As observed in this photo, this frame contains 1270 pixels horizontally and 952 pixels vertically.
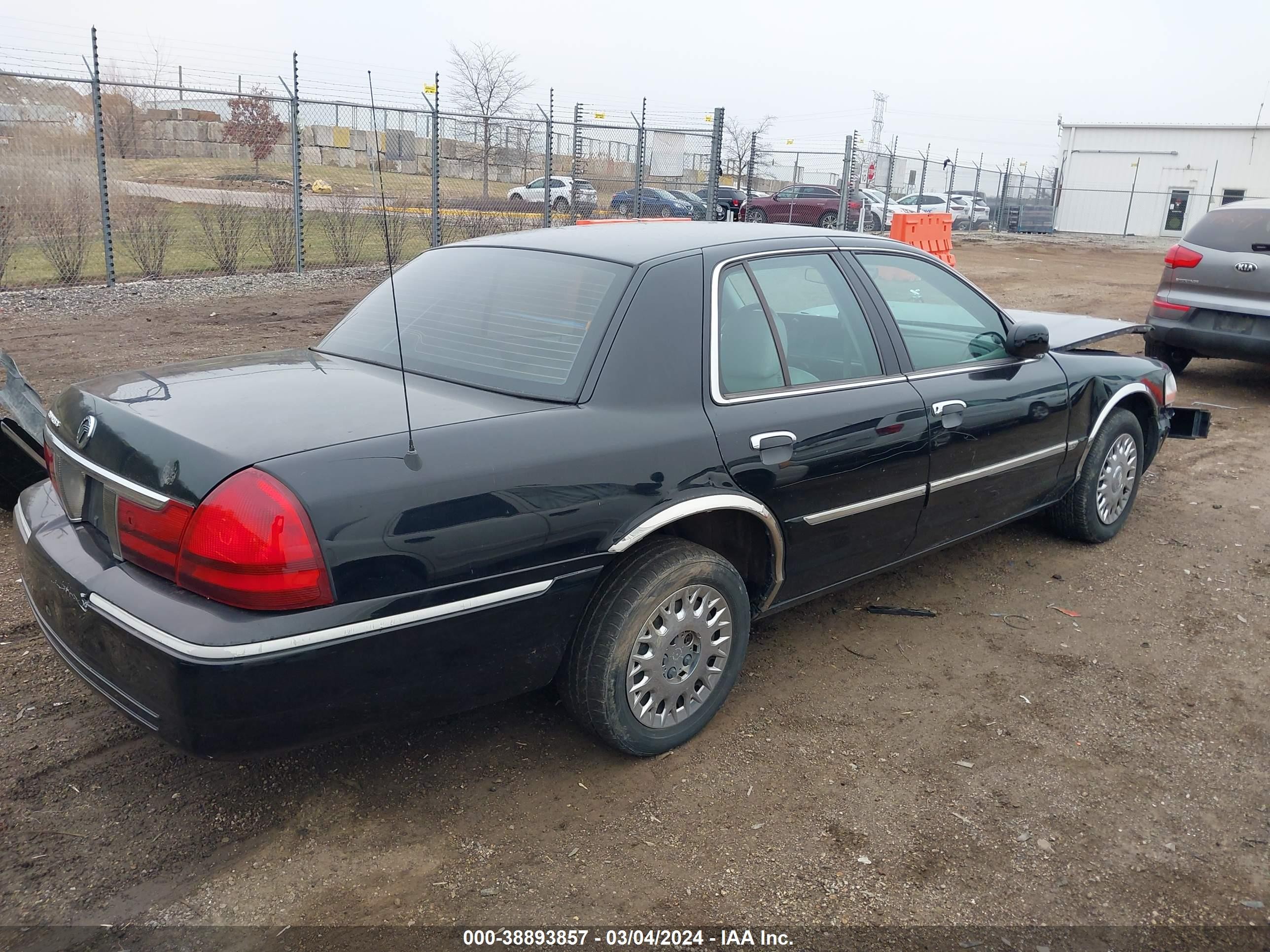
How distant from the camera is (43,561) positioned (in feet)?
9.27

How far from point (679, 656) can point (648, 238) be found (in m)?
1.50

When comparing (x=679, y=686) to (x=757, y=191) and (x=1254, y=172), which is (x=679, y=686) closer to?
(x=757, y=191)

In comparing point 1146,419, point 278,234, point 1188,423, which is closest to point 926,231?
point 1188,423

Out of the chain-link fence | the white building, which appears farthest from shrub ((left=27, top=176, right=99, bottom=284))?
the white building

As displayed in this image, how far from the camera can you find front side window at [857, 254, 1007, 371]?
4047 millimetres

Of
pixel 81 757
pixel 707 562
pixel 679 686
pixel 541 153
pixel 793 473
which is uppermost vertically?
pixel 541 153

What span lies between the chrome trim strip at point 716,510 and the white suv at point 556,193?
48.5ft

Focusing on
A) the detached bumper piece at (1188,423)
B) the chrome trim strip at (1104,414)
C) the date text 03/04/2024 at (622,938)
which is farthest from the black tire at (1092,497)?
the date text 03/04/2024 at (622,938)

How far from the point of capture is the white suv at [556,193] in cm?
1734

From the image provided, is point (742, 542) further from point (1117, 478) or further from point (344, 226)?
point (344, 226)

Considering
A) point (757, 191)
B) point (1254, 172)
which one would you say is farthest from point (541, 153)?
point (1254, 172)

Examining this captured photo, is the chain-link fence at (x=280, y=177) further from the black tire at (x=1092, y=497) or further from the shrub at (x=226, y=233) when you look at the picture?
the black tire at (x=1092, y=497)

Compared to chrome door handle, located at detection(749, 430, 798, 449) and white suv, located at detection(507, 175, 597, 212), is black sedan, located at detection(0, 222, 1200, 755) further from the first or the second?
white suv, located at detection(507, 175, 597, 212)

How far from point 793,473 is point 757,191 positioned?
29.2 m
